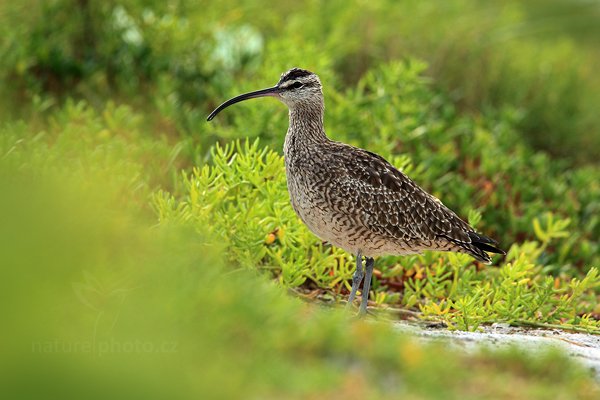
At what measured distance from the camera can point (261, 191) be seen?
634cm

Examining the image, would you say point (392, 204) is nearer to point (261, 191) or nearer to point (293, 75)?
point (261, 191)

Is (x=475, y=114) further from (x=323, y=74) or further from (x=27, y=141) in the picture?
(x=27, y=141)

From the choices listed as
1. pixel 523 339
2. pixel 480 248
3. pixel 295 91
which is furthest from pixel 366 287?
pixel 295 91

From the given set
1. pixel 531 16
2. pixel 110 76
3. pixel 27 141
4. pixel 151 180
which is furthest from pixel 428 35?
pixel 27 141

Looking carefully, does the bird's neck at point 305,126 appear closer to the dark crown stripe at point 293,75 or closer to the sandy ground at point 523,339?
the dark crown stripe at point 293,75

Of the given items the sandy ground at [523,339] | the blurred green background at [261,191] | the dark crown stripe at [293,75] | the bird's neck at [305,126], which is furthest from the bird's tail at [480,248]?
the dark crown stripe at [293,75]

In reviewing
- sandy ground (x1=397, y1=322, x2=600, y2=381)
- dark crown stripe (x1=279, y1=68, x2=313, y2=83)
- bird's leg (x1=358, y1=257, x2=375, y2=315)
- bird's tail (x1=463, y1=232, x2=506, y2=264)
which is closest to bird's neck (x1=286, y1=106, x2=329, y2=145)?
dark crown stripe (x1=279, y1=68, x2=313, y2=83)

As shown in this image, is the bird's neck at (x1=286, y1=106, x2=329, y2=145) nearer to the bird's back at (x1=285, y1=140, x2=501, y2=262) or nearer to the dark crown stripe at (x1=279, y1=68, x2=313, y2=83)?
the bird's back at (x1=285, y1=140, x2=501, y2=262)

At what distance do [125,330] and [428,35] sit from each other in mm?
8690

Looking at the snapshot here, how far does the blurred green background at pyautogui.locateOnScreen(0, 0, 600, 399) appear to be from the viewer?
3443 mm

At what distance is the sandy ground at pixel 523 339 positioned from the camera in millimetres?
5020

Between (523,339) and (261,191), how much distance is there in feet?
5.98

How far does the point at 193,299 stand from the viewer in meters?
3.97

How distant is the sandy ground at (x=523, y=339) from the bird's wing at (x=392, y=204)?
0.60 meters
